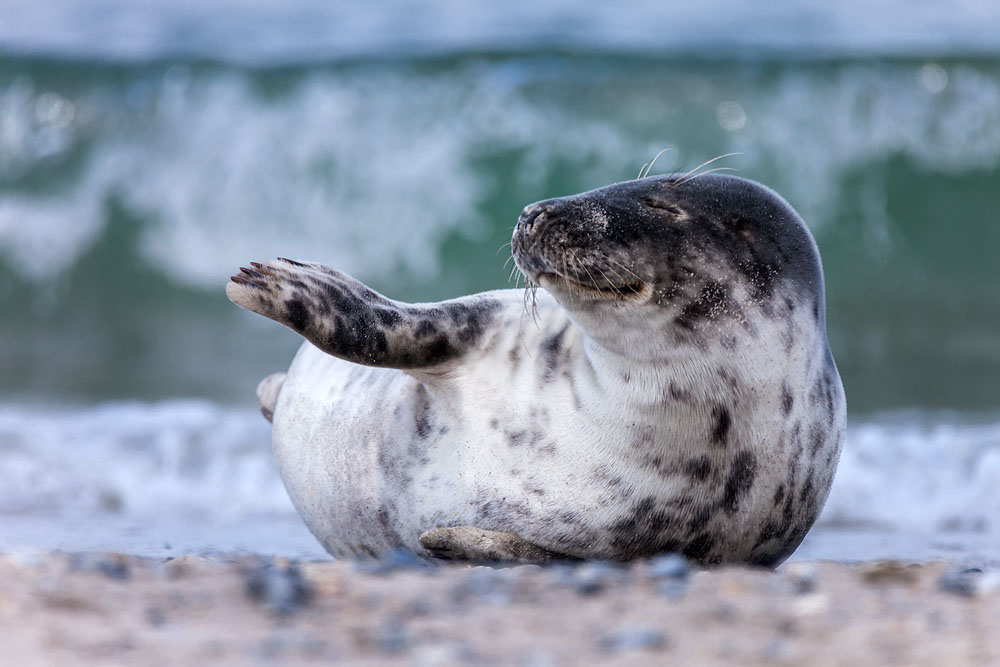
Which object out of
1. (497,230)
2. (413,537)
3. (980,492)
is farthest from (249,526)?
(497,230)

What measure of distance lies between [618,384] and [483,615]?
1.13 m

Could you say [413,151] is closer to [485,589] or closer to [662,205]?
[662,205]

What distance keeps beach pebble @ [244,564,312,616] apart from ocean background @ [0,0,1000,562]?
22.1 ft

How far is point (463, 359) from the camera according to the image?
155 inches

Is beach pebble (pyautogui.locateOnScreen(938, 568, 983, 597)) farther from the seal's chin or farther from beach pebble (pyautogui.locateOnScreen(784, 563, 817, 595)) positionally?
the seal's chin

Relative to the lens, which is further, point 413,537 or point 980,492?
point 980,492

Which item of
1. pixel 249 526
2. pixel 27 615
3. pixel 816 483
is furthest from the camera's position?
pixel 249 526

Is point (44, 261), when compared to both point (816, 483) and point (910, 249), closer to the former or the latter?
point (910, 249)

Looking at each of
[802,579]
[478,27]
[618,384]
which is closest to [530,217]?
[618,384]

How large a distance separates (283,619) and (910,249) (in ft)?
34.9

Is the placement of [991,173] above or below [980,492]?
above

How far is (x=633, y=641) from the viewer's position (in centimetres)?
237

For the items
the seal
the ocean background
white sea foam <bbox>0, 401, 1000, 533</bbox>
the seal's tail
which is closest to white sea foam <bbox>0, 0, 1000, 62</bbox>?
the ocean background

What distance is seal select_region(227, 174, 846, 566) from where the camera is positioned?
343 cm
